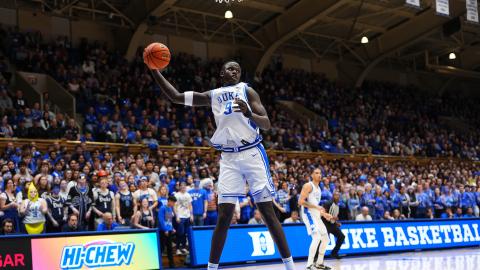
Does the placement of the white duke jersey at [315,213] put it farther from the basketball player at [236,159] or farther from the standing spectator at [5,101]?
the standing spectator at [5,101]

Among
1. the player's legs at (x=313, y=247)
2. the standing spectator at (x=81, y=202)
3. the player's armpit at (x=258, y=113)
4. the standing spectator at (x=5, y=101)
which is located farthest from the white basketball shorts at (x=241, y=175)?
the standing spectator at (x=5, y=101)

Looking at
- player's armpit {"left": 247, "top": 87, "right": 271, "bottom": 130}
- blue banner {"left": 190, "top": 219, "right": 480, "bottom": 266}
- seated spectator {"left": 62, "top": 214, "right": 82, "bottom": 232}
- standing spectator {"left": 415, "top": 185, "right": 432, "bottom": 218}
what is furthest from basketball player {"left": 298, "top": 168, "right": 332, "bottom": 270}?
standing spectator {"left": 415, "top": 185, "right": 432, "bottom": 218}

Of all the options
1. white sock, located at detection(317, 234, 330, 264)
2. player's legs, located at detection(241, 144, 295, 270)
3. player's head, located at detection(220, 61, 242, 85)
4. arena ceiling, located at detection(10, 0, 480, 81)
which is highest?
arena ceiling, located at detection(10, 0, 480, 81)

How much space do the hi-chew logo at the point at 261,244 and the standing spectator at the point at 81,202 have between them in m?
3.64

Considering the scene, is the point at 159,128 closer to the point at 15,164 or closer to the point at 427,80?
the point at 15,164

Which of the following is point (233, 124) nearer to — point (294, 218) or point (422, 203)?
point (294, 218)

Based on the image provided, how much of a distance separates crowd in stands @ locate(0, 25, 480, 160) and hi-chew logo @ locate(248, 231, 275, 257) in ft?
21.6

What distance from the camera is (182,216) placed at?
1495cm

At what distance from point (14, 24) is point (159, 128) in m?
8.32

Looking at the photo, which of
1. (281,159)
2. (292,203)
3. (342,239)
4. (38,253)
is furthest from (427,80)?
(38,253)

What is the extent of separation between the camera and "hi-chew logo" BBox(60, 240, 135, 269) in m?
11.0

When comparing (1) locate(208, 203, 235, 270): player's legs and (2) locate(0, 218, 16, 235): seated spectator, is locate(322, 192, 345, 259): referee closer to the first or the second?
(2) locate(0, 218, 16, 235): seated spectator

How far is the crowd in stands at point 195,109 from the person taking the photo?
67.3 ft

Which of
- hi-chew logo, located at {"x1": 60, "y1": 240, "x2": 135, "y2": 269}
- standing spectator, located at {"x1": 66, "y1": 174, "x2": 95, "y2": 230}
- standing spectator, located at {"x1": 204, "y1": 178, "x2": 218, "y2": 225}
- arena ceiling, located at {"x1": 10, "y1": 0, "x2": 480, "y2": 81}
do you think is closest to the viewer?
hi-chew logo, located at {"x1": 60, "y1": 240, "x2": 135, "y2": 269}
